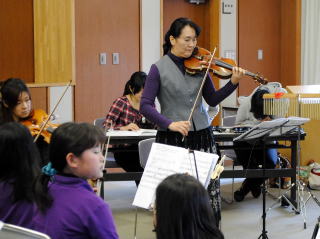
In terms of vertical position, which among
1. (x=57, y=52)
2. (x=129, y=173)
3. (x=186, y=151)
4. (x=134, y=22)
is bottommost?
(x=129, y=173)

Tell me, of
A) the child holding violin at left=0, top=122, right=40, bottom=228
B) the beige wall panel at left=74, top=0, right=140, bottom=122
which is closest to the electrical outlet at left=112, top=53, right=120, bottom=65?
the beige wall panel at left=74, top=0, right=140, bottom=122

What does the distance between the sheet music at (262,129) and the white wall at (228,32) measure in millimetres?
3469

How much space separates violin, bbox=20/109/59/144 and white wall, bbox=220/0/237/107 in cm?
410

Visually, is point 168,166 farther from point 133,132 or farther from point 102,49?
point 102,49

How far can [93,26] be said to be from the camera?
655 cm

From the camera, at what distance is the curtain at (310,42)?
25.1ft

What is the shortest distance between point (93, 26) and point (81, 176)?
4.58 metres

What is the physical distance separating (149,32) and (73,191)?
502 centimetres

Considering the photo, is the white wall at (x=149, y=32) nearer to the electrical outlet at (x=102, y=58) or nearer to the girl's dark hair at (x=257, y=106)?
the electrical outlet at (x=102, y=58)

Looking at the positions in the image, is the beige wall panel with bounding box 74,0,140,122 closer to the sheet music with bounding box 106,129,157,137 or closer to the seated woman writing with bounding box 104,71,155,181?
the seated woman writing with bounding box 104,71,155,181

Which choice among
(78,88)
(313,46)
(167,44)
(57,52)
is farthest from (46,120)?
(313,46)

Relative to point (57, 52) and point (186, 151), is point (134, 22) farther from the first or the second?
point (186, 151)

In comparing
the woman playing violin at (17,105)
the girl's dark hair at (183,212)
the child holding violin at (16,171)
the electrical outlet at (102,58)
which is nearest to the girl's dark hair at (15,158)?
the child holding violin at (16,171)

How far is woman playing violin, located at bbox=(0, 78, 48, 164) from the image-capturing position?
11.7ft
